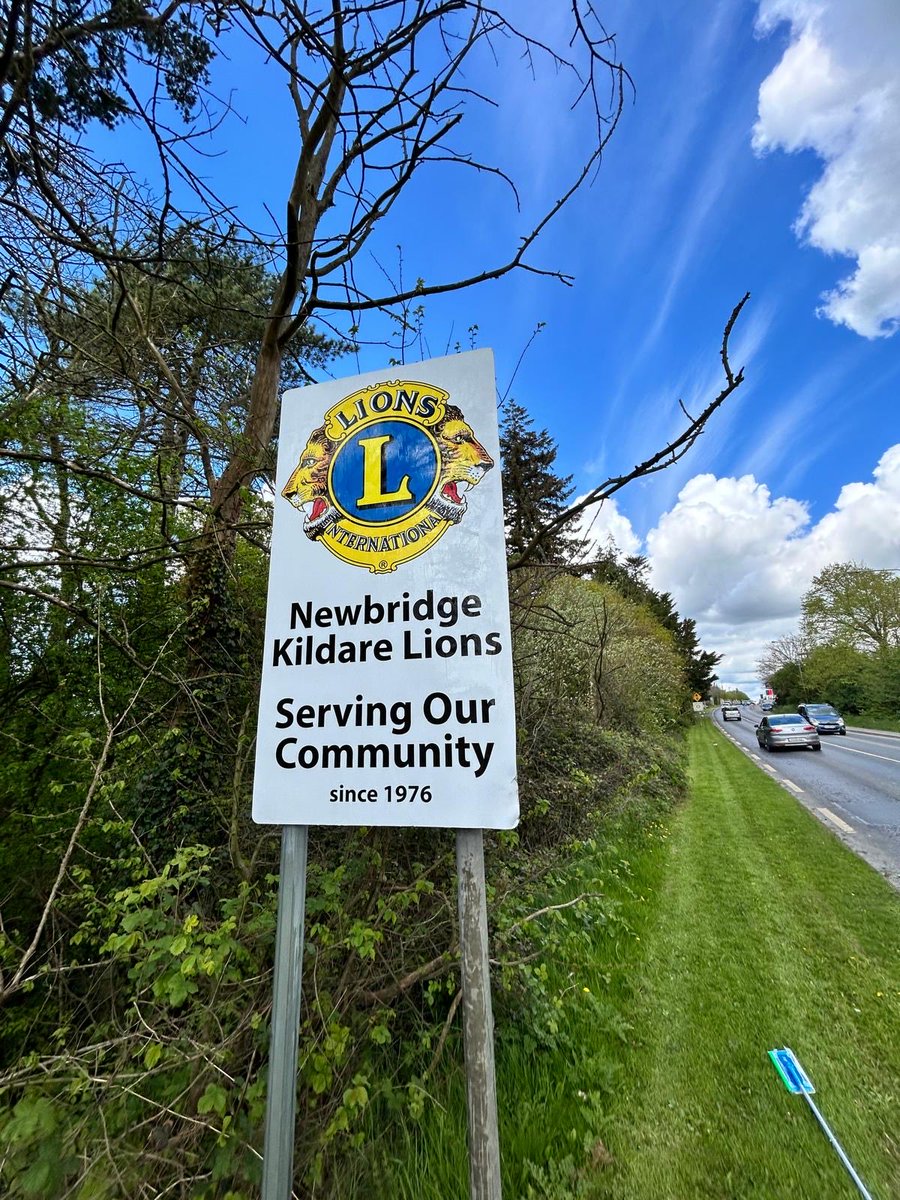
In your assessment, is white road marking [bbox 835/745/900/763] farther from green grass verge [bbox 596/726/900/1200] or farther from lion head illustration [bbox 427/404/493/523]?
lion head illustration [bbox 427/404/493/523]

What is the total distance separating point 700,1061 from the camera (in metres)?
2.67


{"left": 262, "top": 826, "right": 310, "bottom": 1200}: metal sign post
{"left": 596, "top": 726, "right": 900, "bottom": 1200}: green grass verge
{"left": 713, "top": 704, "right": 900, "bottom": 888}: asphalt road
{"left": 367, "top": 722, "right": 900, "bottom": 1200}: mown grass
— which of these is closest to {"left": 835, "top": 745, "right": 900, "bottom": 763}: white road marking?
{"left": 713, "top": 704, "right": 900, "bottom": 888}: asphalt road

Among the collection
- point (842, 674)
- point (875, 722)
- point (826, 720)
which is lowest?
point (875, 722)

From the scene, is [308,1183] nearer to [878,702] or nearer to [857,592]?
[878,702]

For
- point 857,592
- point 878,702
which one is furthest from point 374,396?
point 857,592

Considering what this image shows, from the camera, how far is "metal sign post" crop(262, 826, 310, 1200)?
1277mm

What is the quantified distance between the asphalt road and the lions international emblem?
641cm

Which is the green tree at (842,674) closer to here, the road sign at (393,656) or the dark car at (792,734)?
the dark car at (792,734)

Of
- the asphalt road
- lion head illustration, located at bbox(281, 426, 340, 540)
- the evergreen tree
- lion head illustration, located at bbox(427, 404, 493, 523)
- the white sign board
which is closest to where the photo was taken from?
the white sign board

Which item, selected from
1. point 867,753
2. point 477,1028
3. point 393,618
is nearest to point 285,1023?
point 477,1028

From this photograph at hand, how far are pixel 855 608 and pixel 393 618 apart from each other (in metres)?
43.1

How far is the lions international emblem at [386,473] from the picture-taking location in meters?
1.57

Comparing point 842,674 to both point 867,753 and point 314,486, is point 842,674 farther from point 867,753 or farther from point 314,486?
point 314,486

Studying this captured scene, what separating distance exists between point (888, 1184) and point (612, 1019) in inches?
48.1
